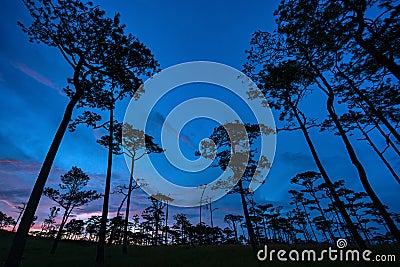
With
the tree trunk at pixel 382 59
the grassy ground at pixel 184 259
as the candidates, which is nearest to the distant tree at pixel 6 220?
the grassy ground at pixel 184 259

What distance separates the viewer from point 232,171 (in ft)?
60.5

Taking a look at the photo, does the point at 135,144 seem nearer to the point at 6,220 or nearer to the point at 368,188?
the point at 368,188

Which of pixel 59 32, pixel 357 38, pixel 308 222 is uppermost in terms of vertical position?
pixel 59 32

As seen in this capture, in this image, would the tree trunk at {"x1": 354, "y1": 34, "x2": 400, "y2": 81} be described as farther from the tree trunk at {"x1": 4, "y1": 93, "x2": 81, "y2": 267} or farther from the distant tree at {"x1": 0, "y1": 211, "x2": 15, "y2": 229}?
the distant tree at {"x1": 0, "y1": 211, "x2": 15, "y2": 229}

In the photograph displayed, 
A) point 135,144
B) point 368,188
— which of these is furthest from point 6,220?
point 368,188

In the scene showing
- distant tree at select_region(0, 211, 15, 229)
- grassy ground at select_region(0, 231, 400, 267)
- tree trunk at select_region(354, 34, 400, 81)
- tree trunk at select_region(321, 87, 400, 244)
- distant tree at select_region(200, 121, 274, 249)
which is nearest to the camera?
tree trunk at select_region(354, 34, 400, 81)

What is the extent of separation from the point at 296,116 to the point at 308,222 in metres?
51.0

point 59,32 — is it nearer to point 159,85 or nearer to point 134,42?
point 134,42

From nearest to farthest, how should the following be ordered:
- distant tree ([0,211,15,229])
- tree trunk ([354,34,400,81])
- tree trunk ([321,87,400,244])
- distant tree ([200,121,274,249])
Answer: tree trunk ([354,34,400,81]), tree trunk ([321,87,400,244]), distant tree ([200,121,274,249]), distant tree ([0,211,15,229])

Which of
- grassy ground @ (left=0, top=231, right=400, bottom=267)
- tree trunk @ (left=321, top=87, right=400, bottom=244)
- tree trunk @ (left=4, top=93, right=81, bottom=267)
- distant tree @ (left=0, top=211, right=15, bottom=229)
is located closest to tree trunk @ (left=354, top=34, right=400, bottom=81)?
tree trunk @ (left=321, top=87, right=400, bottom=244)

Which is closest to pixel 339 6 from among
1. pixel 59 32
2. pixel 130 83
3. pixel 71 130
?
→ pixel 130 83

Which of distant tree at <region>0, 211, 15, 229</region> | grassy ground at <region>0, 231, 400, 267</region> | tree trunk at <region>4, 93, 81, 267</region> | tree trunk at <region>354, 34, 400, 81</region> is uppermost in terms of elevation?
distant tree at <region>0, 211, 15, 229</region>

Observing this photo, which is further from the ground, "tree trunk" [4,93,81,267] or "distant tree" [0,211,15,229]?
"distant tree" [0,211,15,229]

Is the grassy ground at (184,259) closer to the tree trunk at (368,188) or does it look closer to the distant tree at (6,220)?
the tree trunk at (368,188)
